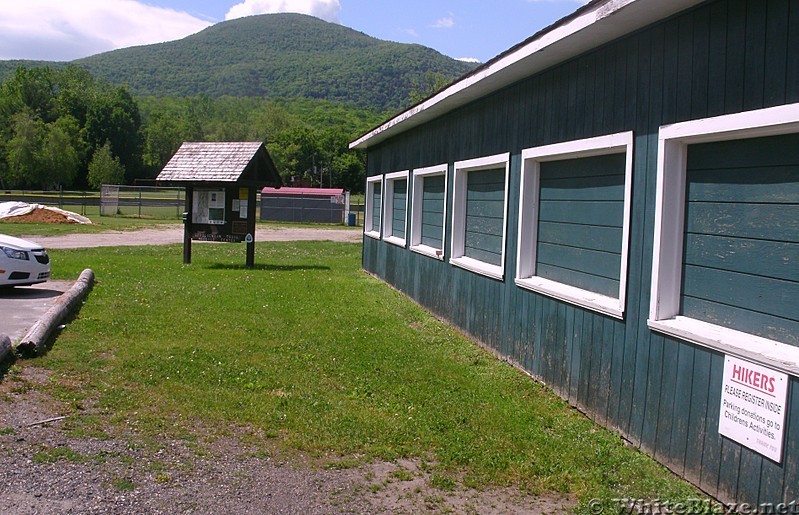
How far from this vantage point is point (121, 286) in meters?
14.3

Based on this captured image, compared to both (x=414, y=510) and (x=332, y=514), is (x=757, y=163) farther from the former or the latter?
(x=332, y=514)

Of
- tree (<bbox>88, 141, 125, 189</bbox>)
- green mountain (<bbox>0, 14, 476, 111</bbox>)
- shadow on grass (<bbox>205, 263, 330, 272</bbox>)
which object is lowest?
shadow on grass (<bbox>205, 263, 330, 272</bbox>)

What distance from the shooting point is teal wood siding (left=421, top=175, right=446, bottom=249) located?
1256cm

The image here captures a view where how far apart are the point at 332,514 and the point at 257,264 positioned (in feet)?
Answer: 51.9

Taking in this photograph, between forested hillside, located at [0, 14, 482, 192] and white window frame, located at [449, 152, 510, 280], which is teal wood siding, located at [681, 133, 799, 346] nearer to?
white window frame, located at [449, 152, 510, 280]

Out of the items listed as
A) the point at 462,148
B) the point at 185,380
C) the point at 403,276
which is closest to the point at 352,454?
the point at 185,380

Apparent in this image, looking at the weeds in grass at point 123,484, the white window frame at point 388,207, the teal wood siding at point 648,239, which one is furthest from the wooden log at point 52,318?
the white window frame at point 388,207

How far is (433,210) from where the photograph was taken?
13.0m

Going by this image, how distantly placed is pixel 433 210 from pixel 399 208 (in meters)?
3.01

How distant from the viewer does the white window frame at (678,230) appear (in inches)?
184

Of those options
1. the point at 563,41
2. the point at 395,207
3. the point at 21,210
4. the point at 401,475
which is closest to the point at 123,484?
the point at 401,475

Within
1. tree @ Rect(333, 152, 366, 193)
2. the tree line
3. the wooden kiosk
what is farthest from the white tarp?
tree @ Rect(333, 152, 366, 193)

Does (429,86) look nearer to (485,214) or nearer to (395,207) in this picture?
(395,207)

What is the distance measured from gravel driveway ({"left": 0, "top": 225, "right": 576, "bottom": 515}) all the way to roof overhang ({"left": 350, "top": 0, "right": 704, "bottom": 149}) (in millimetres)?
3299
